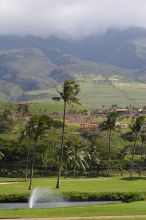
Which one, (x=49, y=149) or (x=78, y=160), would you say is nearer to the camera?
(x=78, y=160)

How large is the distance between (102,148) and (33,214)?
135895mm

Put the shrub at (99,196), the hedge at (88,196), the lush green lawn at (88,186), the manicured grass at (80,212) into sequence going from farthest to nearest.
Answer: the lush green lawn at (88,186)
the shrub at (99,196)
the hedge at (88,196)
the manicured grass at (80,212)

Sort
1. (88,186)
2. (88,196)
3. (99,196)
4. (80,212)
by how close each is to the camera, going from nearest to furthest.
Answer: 1. (80,212)
2. (88,196)
3. (99,196)
4. (88,186)

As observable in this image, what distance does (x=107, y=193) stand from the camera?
282 feet

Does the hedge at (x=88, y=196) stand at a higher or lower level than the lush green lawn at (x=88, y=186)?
lower

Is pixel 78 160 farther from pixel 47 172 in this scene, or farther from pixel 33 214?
pixel 33 214

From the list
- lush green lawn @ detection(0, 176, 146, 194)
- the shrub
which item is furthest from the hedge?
lush green lawn @ detection(0, 176, 146, 194)

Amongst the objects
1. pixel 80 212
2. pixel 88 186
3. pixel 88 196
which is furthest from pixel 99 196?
→ pixel 80 212

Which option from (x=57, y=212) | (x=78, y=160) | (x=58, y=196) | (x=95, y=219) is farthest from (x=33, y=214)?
(x=78, y=160)

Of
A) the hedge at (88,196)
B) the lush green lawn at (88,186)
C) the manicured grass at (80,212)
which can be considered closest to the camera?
the manicured grass at (80,212)

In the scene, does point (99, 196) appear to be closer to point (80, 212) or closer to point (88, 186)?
point (88, 186)

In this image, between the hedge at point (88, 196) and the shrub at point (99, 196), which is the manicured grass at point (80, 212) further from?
the shrub at point (99, 196)

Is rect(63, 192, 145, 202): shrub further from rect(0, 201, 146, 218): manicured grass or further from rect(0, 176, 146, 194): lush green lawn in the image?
rect(0, 201, 146, 218): manicured grass

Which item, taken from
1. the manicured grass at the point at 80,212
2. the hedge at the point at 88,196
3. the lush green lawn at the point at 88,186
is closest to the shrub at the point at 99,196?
the hedge at the point at 88,196
